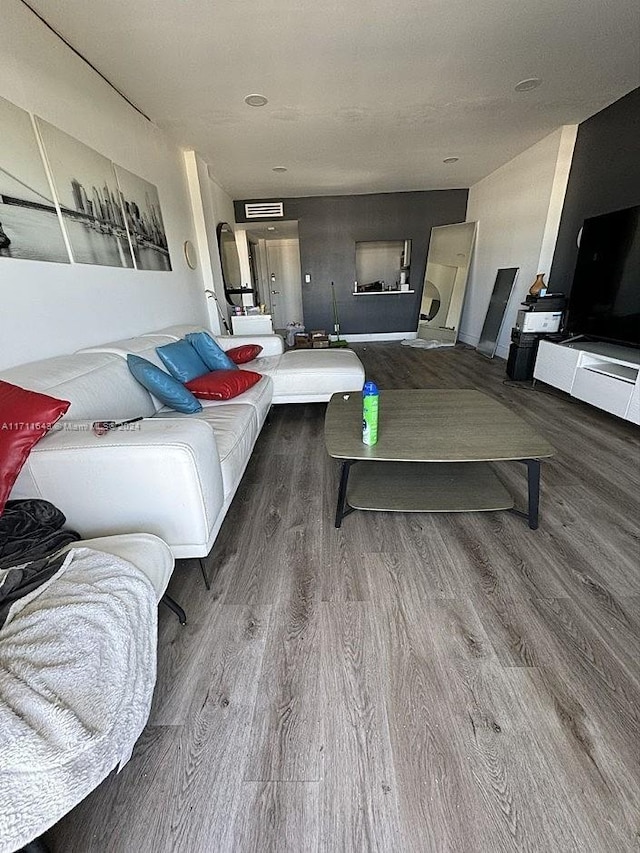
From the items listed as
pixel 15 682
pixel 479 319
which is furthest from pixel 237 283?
pixel 15 682

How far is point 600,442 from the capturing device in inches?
99.9

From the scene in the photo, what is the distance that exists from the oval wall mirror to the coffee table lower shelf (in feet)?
13.4

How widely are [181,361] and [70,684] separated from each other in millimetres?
1911

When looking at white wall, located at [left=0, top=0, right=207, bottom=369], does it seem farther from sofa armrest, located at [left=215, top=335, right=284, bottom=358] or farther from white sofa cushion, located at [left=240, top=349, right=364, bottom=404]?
white sofa cushion, located at [left=240, top=349, right=364, bottom=404]

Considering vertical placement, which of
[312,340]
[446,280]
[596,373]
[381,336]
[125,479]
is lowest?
[381,336]

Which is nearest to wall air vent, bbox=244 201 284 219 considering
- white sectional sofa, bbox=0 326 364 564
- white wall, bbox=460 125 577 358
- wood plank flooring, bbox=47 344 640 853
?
white wall, bbox=460 125 577 358

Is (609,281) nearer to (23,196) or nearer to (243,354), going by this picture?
(243,354)

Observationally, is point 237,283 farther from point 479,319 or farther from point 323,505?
point 323,505

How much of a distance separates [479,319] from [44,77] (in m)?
5.52

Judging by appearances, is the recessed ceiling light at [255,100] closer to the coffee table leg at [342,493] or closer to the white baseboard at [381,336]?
the coffee table leg at [342,493]

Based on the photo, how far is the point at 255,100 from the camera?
2949 mm

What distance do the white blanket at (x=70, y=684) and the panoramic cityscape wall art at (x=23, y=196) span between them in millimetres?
1629

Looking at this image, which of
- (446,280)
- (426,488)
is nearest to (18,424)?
(426,488)

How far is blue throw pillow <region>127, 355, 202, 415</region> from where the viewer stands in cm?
188
